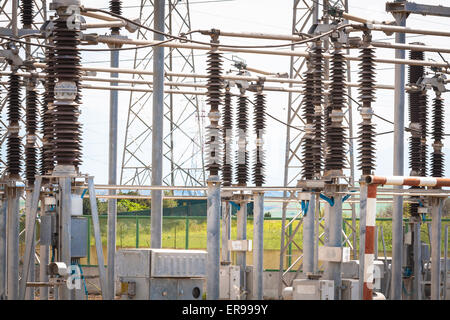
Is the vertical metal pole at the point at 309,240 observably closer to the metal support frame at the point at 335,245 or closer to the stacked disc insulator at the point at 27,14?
the metal support frame at the point at 335,245

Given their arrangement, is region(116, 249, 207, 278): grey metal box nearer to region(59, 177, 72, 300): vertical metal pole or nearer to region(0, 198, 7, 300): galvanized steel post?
region(59, 177, 72, 300): vertical metal pole

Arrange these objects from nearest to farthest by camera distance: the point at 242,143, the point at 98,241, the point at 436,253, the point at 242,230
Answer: the point at 98,241 → the point at 436,253 → the point at 242,230 → the point at 242,143

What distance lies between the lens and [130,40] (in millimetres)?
12648

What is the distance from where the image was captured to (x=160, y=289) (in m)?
9.87

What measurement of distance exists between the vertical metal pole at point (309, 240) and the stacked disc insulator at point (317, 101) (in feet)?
3.14

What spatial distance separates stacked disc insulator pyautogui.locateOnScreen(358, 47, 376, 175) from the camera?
1180 centimetres

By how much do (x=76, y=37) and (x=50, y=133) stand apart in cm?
291

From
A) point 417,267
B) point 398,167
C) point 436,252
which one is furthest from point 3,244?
point 417,267

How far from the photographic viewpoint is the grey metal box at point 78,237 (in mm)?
9445

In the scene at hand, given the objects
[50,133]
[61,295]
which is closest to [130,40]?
[50,133]

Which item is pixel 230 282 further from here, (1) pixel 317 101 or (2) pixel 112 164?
(1) pixel 317 101

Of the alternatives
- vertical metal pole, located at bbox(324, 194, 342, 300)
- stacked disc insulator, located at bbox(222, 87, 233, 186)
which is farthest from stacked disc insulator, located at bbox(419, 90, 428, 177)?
vertical metal pole, located at bbox(324, 194, 342, 300)

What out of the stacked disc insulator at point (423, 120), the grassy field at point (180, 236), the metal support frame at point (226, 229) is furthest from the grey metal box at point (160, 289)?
the grassy field at point (180, 236)

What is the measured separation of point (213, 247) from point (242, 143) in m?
5.22
